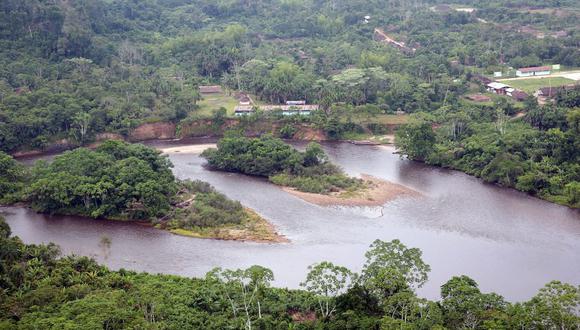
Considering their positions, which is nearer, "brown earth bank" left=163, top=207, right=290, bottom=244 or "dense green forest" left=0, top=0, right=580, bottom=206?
"brown earth bank" left=163, top=207, right=290, bottom=244

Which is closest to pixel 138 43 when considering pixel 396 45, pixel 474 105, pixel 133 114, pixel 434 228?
pixel 133 114

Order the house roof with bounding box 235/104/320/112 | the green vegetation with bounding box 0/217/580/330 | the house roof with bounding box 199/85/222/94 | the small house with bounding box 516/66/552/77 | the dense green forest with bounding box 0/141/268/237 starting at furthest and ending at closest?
the small house with bounding box 516/66/552/77 → the house roof with bounding box 199/85/222/94 → the house roof with bounding box 235/104/320/112 → the dense green forest with bounding box 0/141/268/237 → the green vegetation with bounding box 0/217/580/330

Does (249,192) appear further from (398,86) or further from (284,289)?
(398,86)

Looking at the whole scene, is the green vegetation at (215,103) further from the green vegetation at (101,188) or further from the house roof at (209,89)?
the green vegetation at (101,188)

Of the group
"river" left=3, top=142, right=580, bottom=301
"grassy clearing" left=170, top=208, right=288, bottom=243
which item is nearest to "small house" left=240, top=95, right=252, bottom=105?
"river" left=3, top=142, right=580, bottom=301

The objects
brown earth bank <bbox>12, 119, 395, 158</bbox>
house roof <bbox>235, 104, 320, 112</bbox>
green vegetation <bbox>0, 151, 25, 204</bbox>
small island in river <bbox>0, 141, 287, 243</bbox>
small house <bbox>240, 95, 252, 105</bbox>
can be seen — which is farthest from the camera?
small house <bbox>240, 95, 252, 105</bbox>

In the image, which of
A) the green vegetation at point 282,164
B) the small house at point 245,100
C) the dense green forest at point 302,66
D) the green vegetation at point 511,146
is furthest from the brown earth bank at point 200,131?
the green vegetation at point 282,164

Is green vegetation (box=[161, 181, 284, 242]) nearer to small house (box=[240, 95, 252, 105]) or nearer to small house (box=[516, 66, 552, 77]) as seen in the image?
small house (box=[240, 95, 252, 105])

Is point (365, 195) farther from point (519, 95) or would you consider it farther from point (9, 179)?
point (519, 95)
